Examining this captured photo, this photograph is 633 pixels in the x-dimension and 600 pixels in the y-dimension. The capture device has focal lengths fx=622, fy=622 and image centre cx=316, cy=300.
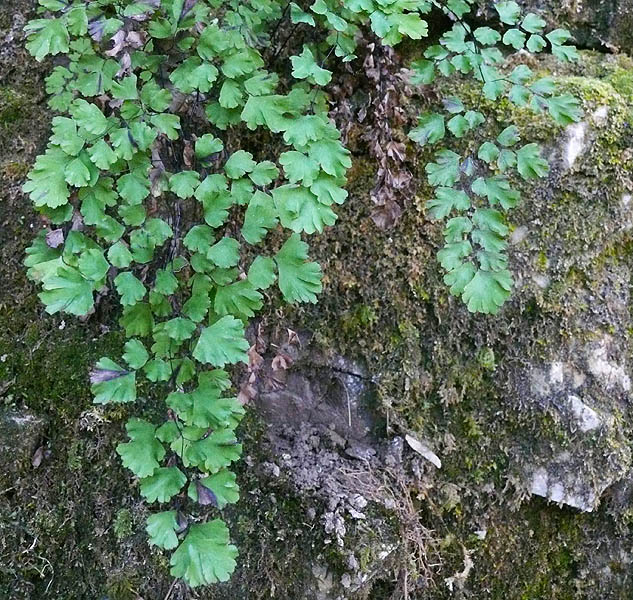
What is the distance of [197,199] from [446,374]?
3.04 feet

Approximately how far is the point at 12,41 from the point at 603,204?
6.17ft

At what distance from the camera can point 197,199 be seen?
1537 mm

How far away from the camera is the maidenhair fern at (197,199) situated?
4.72 ft

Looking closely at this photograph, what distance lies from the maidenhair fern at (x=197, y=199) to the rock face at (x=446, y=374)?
0.90 feet

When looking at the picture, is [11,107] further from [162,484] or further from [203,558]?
[203,558]

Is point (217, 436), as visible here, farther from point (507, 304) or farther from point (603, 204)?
point (603, 204)

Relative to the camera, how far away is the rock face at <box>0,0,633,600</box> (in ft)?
5.85

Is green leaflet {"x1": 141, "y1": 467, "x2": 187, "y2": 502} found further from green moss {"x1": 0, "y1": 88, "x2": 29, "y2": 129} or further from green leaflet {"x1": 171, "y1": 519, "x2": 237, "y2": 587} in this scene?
green moss {"x1": 0, "y1": 88, "x2": 29, "y2": 129}

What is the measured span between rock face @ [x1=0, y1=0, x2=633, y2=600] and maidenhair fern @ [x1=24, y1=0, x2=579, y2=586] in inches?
10.8

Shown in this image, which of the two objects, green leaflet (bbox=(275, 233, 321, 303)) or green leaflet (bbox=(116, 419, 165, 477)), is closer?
green leaflet (bbox=(116, 419, 165, 477))

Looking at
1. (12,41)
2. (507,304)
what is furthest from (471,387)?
(12,41)

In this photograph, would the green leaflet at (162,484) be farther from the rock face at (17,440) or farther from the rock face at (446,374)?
the rock face at (17,440)

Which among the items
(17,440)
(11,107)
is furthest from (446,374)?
(11,107)

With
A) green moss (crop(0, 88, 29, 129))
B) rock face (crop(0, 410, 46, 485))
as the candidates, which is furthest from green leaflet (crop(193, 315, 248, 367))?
green moss (crop(0, 88, 29, 129))
